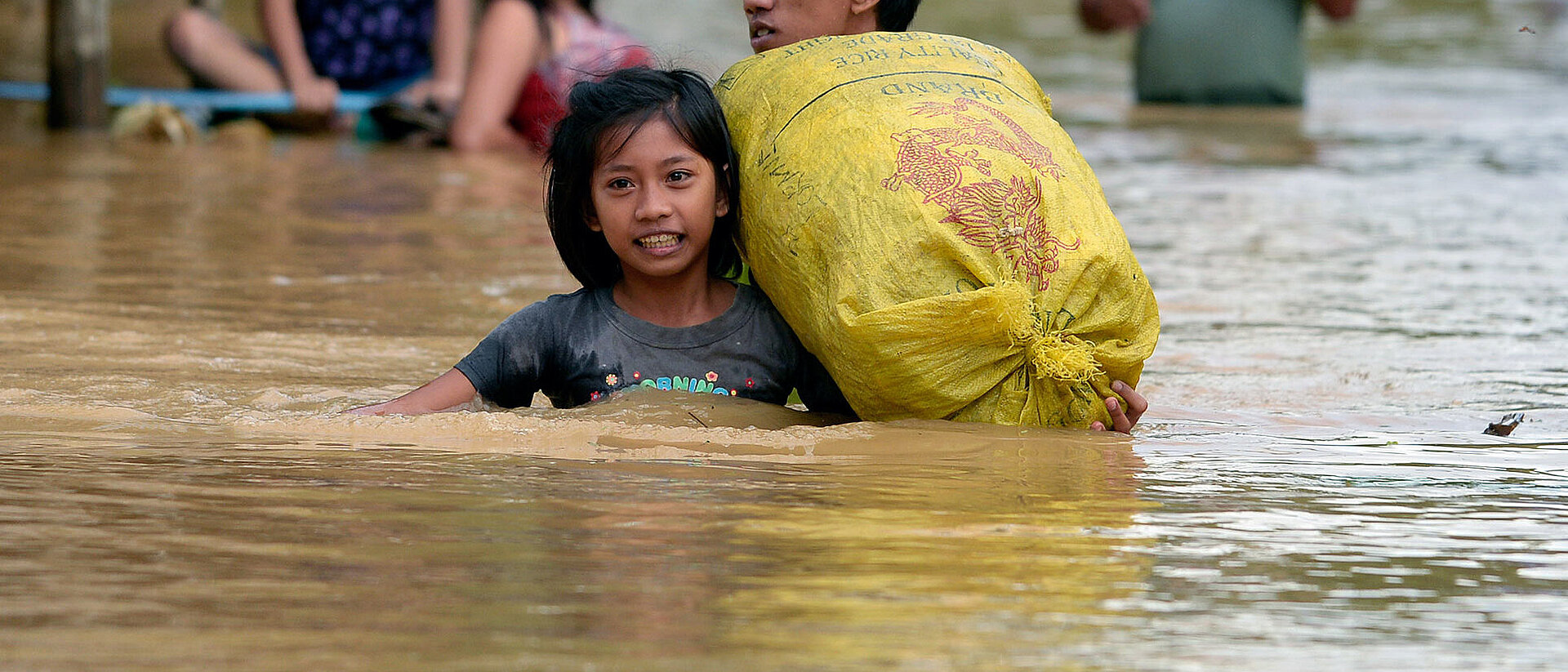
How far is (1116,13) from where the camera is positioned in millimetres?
9680

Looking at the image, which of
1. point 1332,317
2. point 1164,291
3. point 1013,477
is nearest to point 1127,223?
point 1164,291

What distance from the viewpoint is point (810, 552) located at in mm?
2146

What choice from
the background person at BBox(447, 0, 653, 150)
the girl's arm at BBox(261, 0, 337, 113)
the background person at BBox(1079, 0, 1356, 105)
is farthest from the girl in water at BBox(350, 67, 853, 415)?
the background person at BBox(1079, 0, 1356, 105)

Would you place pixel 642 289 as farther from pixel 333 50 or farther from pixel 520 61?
pixel 333 50

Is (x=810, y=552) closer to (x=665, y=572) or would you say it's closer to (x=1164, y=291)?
(x=665, y=572)

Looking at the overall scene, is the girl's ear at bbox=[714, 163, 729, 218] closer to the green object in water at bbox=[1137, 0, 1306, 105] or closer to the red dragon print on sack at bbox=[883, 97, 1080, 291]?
the red dragon print on sack at bbox=[883, 97, 1080, 291]

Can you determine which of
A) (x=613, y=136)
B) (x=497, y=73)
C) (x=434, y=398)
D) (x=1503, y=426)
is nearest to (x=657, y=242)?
(x=613, y=136)

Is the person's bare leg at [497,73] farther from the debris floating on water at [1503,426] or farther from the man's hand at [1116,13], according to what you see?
the debris floating on water at [1503,426]

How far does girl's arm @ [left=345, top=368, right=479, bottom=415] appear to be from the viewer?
314cm

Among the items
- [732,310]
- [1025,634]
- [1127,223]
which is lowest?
[1127,223]

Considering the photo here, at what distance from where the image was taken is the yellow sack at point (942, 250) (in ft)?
9.59

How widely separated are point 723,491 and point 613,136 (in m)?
0.94

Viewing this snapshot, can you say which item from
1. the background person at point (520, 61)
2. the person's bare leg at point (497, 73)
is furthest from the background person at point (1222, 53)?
the person's bare leg at point (497, 73)

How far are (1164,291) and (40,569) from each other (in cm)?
377
